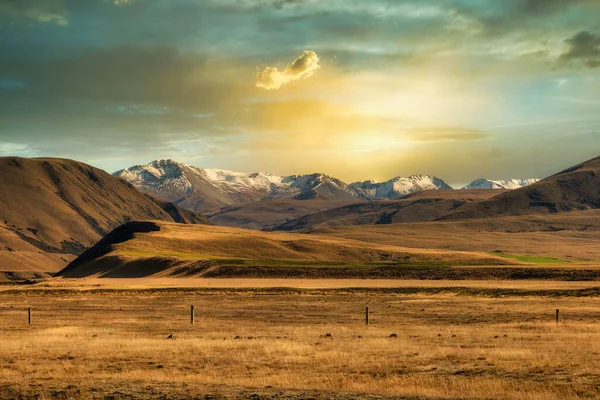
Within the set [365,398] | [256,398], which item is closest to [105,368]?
[256,398]

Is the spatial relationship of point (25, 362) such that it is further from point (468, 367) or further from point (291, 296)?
point (291, 296)

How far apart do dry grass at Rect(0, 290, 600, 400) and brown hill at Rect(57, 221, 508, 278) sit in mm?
69210

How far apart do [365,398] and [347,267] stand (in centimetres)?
11456

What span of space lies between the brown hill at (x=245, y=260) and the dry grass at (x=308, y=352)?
6921cm

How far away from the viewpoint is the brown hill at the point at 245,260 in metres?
133

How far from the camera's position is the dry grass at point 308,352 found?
77.4 ft

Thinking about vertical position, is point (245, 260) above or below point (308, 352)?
above

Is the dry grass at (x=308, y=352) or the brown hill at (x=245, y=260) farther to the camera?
the brown hill at (x=245, y=260)

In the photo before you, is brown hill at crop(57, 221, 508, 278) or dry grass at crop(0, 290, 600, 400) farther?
brown hill at crop(57, 221, 508, 278)

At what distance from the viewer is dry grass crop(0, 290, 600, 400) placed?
23.6 metres

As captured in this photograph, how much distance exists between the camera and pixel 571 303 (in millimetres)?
65938

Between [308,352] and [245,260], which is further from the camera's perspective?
[245,260]

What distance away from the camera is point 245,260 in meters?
151

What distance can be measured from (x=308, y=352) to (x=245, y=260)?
119370 millimetres
